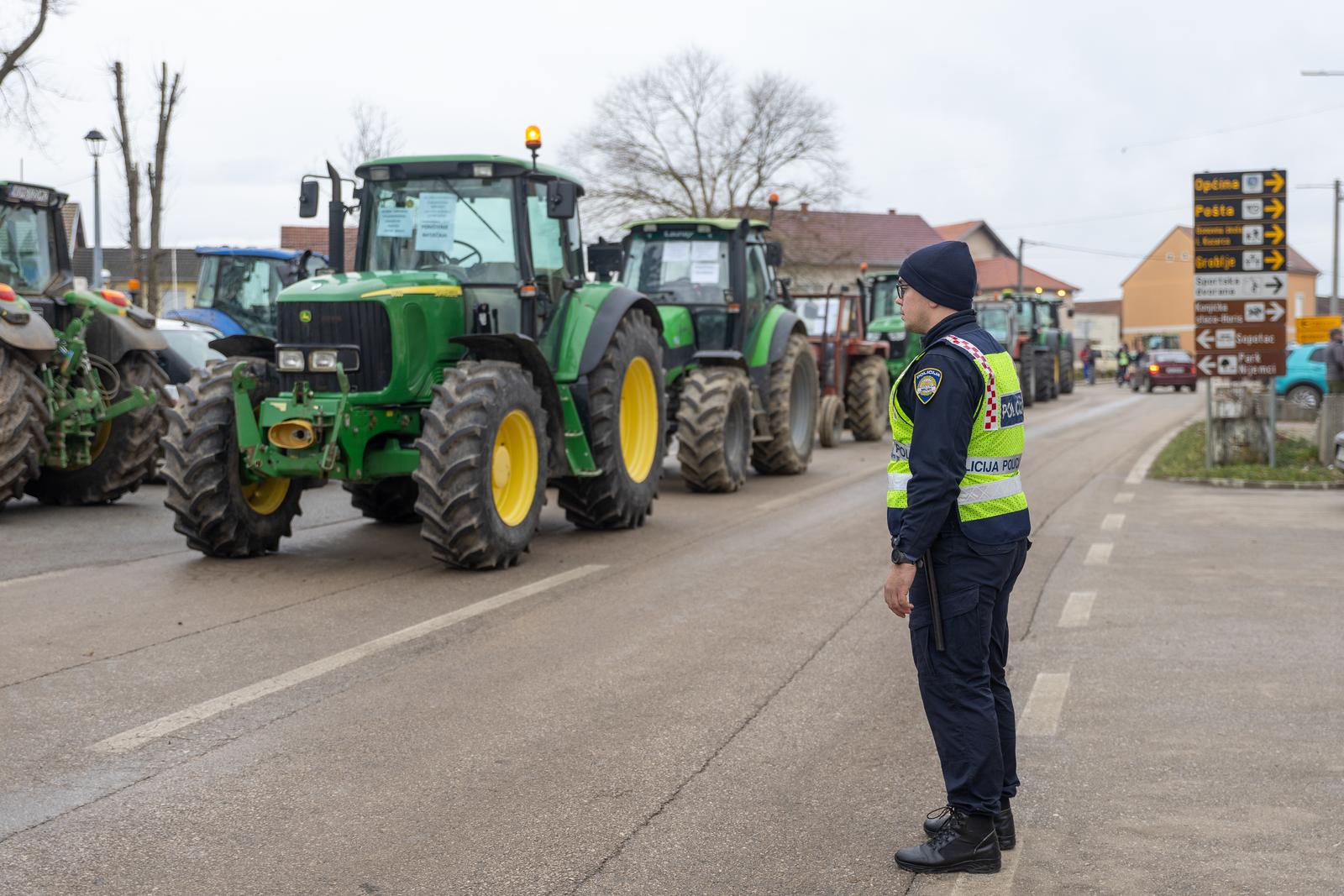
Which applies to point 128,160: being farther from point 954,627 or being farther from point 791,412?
point 954,627

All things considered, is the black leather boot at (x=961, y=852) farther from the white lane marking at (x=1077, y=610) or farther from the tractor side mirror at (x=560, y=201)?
the tractor side mirror at (x=560, y=201)

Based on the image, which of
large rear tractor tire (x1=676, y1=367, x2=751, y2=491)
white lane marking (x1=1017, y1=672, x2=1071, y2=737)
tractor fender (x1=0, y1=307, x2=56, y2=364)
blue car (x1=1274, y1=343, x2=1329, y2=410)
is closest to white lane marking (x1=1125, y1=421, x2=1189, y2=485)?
large rear tractor tire (x1=676, y1=367, x2=751, y2=491)

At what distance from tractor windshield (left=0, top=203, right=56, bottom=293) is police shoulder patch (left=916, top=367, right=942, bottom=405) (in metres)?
11.2

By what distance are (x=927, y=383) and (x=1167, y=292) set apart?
383 ft

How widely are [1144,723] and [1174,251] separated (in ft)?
377

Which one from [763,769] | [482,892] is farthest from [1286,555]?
[482,892]

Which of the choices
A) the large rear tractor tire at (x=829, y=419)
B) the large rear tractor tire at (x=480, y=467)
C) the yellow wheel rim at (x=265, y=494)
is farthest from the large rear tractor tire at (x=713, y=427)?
the large rear tractor tire at (x=829, y=419)

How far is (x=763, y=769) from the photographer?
209 inches

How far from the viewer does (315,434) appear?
9250 millimetres

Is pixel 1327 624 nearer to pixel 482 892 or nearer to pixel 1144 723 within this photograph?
pixel 1144 723

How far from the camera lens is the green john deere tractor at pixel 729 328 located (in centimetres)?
1525

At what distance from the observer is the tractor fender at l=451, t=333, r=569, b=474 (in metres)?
10.0

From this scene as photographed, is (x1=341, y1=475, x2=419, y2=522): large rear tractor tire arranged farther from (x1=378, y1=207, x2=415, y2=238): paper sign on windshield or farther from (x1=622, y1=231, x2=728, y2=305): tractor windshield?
(x1=622, y1=231, x2=728, y2=305): tractor windshield

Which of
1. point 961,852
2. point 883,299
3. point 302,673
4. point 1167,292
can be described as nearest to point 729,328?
point 302,673
